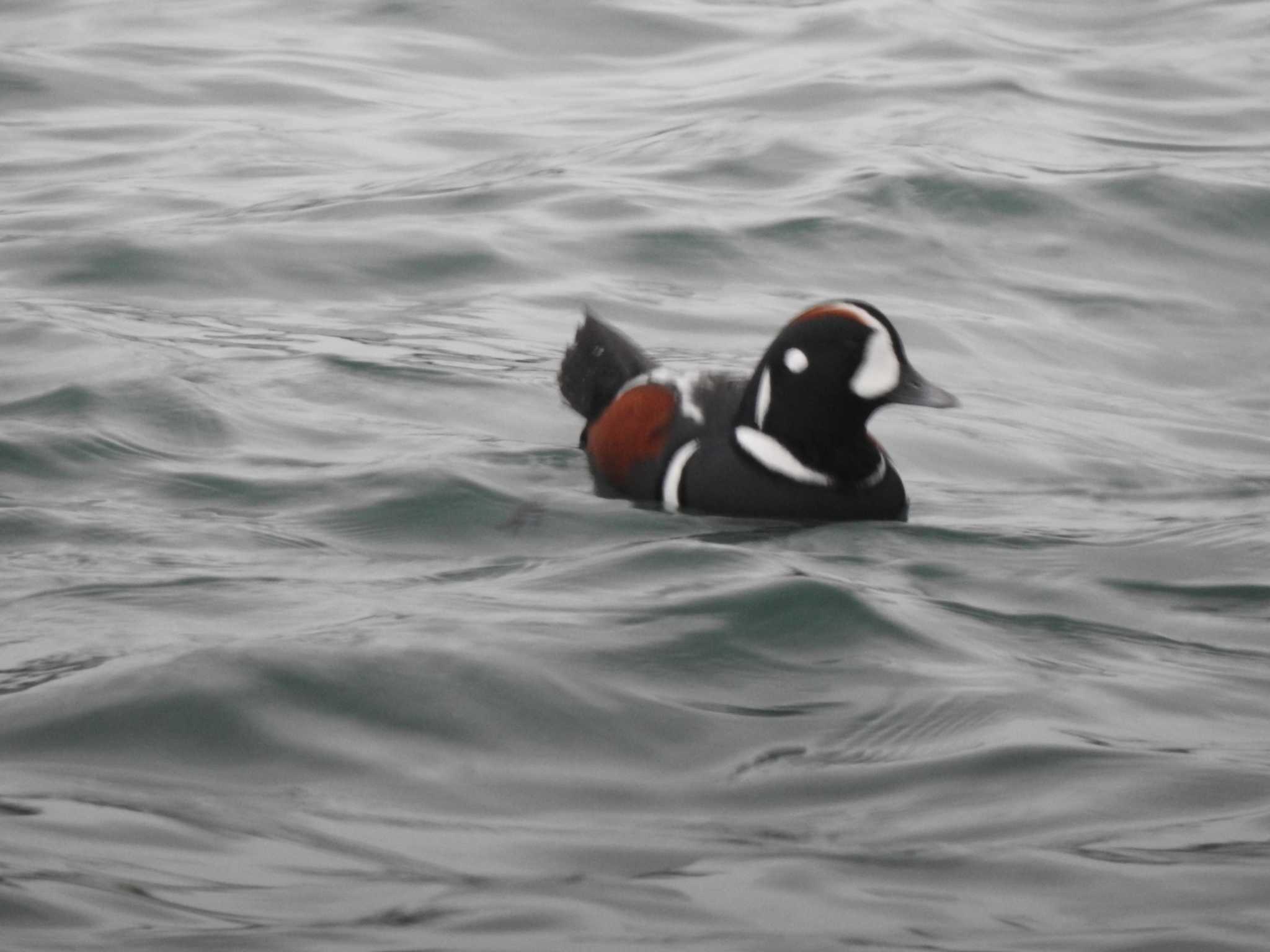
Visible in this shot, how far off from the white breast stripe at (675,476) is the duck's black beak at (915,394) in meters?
0.60

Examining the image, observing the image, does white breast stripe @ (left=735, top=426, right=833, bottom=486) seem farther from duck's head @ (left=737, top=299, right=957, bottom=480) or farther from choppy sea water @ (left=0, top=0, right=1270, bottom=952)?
choppy sea water @ (left=0, top=0, right=1270, bottom=952)

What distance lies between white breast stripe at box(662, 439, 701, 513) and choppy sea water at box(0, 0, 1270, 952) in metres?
0.19

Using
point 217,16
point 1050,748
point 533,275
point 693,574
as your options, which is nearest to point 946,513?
point 693,574

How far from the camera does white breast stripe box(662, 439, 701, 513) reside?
20.4 feet

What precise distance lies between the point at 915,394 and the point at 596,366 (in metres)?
1.35

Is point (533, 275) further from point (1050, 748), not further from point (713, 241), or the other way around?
point (1050, 748)

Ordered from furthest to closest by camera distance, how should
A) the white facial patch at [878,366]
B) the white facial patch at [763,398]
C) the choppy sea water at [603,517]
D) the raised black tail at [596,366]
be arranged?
the raised black tail at [596,366] → the white facial patch at [763,398] → the white facial patch at [878,366] → the choppy sea water at [603,517]

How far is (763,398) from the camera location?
6230mm

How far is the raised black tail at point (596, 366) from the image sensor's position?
6969 mm

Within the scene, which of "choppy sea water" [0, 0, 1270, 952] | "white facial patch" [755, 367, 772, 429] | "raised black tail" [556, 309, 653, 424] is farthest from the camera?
"raised black tail" [556, 309, 653, 424]

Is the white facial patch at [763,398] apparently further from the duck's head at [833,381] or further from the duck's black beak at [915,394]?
the duck's black beak at [915,394]

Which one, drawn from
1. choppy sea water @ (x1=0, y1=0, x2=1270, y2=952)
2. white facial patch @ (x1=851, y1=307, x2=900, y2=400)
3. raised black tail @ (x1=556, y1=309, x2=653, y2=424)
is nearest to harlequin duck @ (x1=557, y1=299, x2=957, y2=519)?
white facial patch @ (x1=851, y1=307, x2=900, y2=400)

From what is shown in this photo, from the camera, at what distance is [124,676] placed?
436 cm

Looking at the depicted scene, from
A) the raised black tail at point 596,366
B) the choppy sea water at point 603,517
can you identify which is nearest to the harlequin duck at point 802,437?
the choppy sea water at point 603,517
